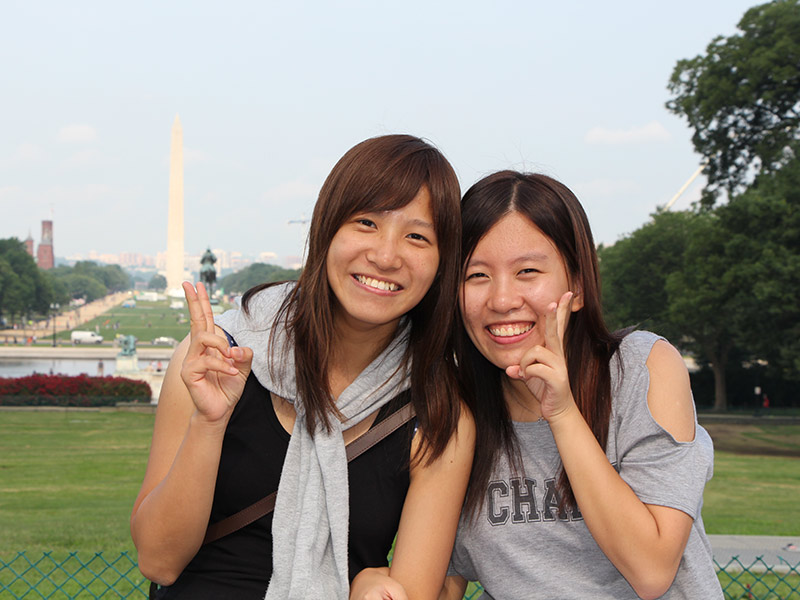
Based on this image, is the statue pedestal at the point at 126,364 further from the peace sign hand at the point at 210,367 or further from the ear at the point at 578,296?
the ear at the point at 578,296

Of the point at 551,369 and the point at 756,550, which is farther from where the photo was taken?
the point at 756,550

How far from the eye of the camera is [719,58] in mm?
24656

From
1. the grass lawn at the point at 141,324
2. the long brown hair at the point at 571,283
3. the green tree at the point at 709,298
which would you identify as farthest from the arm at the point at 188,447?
the grass lawn at the point at 141,324

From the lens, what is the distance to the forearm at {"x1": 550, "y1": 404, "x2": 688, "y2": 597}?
2.41 m

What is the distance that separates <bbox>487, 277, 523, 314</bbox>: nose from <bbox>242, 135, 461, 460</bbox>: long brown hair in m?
0.13

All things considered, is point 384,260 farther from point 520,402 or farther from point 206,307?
point 520,402

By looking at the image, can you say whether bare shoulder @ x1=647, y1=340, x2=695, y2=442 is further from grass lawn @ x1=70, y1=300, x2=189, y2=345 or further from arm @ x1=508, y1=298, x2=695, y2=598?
grass lawn @ x1=70, y1=300, x2=189, y2=345

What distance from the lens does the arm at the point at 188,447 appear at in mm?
2502

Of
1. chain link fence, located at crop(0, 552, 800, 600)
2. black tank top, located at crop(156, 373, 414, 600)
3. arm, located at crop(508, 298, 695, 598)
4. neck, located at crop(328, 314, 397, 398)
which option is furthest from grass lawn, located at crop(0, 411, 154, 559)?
arm, located at crop(508, 298, 695, 598)

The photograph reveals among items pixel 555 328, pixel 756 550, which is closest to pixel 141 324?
pixel 756 550

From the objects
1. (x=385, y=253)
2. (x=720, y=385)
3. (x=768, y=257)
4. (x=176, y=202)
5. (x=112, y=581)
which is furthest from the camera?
(x=176, y=202)

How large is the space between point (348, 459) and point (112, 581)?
6.28 metres

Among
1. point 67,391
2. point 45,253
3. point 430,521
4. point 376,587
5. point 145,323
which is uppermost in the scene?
point 45,253

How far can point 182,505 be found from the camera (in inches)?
99.9
